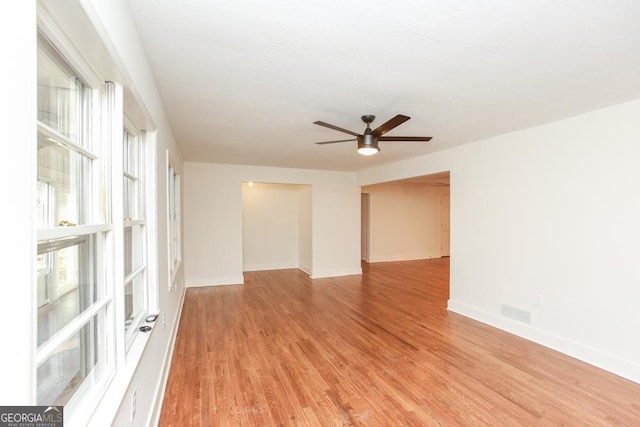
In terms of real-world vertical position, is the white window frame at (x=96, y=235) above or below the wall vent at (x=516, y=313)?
above

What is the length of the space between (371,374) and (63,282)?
2.39m

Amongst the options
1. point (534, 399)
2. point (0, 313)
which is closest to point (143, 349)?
point (0, 313)

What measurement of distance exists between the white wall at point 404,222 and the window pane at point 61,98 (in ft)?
25.0

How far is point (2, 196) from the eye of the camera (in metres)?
0.61

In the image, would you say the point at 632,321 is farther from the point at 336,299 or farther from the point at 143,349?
the point at 143,349

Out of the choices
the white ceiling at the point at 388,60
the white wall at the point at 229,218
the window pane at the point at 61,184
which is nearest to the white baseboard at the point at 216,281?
the white wall at the point at 229,218

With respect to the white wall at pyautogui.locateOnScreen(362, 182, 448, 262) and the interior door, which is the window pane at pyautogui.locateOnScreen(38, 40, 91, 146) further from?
the interior door

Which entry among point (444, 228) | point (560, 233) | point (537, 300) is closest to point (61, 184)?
point (560, 233)

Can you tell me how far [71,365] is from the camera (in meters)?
1.14

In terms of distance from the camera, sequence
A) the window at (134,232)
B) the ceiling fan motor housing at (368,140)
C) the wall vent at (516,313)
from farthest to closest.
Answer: the wall vent at (516,313)
the ceiling fan motor housing at (368,140)
the window at (134,232)

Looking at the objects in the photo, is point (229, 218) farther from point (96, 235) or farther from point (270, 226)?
point (96, 235)

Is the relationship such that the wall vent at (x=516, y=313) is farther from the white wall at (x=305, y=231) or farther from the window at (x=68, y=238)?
the window at (x=68, y=238)

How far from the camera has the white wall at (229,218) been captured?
5770 mm

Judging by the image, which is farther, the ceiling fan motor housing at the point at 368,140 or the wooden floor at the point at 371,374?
the ceiling fan motor housing at the point at 368,140
